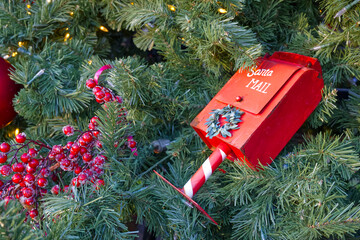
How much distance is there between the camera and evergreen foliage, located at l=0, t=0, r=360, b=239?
0.52 metres

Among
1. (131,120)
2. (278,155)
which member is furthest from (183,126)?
(278,155)

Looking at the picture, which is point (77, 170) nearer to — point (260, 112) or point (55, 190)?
point (55, 190)

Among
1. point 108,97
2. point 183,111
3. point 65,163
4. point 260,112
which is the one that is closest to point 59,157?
point 65,163

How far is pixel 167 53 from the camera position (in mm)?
742

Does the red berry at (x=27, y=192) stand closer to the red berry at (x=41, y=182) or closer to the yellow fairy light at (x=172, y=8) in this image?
Result: the red berry at (x=41, y=182)

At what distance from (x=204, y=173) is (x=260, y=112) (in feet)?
0.53

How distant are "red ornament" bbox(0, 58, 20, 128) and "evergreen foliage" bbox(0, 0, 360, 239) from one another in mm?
44

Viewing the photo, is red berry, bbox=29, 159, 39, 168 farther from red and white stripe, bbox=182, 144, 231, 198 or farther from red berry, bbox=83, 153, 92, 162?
red and white stripe, bbox=182, 144, 231, 198

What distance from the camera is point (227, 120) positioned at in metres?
0.59

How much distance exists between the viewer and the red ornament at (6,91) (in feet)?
2.54

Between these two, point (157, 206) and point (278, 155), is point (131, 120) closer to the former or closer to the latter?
point (157, 206)

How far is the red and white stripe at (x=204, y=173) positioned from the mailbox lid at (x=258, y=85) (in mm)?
95

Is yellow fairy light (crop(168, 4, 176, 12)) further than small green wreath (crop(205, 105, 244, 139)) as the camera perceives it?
Yes

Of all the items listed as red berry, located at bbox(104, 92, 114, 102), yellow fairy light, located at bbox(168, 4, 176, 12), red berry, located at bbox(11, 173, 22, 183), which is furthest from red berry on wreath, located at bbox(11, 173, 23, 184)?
yellow fairy light, located at bbox(168, 4, 176, 12)
